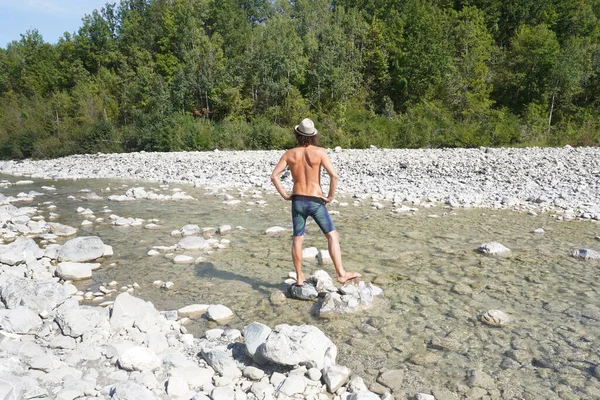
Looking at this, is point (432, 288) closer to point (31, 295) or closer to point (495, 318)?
point (495, 318)

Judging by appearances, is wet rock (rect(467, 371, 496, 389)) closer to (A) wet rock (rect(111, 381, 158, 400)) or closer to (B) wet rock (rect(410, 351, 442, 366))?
(B) wet rock (rect(410, 351, 442, 366))

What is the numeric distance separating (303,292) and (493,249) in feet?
13.0

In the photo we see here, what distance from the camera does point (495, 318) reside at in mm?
4918

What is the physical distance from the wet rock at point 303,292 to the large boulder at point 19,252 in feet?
14.4

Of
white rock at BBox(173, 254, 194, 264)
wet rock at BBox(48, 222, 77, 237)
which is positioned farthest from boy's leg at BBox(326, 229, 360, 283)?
wet rock at BBox(48, 222, 77, 237)

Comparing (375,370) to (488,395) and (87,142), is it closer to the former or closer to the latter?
(488,395)

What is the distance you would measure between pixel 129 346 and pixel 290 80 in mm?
43181

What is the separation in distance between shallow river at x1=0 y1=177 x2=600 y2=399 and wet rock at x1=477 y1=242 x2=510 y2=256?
0.62 ft

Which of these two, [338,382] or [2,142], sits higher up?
[2,142]

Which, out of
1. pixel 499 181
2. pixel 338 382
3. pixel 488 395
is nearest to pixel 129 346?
pixel 338 382

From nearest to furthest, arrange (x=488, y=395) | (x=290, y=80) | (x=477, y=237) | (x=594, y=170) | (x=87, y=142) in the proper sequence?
(x=488, y=395) → (x=477, y=237) → (x=594, y=170) → (x=87, y=142) → (x=290, y=80)

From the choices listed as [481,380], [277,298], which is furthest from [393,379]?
[277,298]

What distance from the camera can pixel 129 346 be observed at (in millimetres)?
4039

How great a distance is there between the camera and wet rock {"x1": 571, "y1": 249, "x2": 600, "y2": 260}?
707cm
